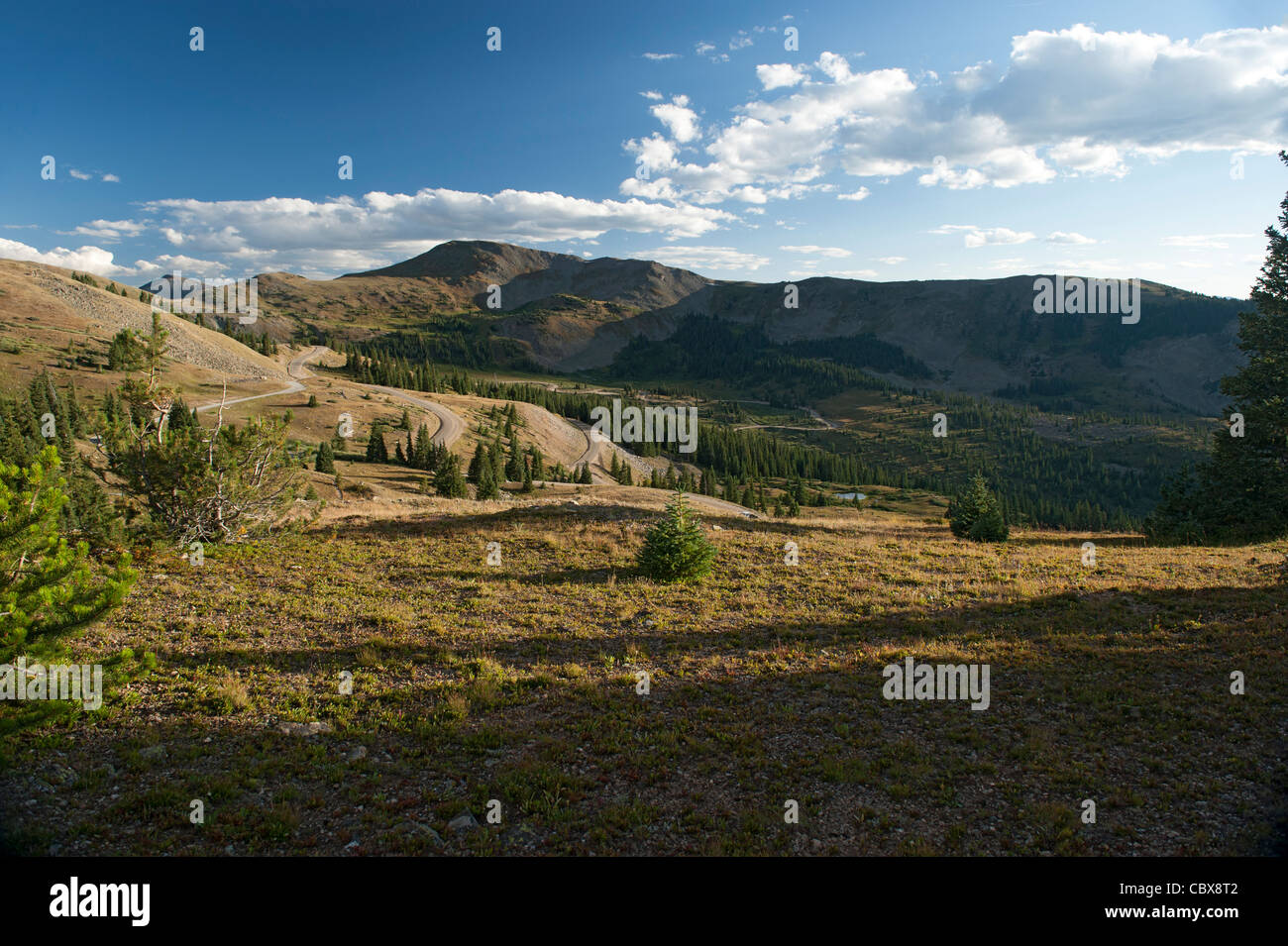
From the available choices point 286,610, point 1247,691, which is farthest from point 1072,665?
point 286,610

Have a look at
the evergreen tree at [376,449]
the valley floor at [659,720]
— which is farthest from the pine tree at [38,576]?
the evergreen tree at [376,449]

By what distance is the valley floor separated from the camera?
855 centimetres

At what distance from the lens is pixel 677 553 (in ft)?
75.2

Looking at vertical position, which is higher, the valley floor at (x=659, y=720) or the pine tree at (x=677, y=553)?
the pine tree at (x=677, y=553)

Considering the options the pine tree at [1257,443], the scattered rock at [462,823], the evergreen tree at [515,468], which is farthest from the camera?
the evergreen tree at [515,468]

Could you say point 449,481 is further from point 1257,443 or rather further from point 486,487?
point 1257,443

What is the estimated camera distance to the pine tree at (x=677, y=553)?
22.8 m

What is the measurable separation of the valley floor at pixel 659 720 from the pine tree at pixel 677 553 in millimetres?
1240

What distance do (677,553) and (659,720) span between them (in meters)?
11.0

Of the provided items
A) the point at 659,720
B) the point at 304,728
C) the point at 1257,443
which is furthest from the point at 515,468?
the point at 659,720

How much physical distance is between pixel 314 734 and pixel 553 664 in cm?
550

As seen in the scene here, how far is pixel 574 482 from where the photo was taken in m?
116

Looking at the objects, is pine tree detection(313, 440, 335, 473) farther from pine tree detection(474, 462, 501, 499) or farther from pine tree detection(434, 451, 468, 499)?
pine tree detection(474, 462, 501, 499)

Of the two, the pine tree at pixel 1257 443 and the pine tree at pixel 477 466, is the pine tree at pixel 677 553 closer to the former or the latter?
the pine tree at pixel 1257 443
